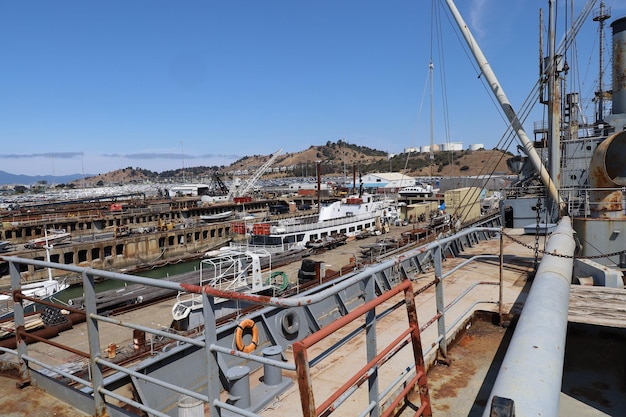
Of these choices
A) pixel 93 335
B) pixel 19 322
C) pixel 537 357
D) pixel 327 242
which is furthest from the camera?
pixel 327 242

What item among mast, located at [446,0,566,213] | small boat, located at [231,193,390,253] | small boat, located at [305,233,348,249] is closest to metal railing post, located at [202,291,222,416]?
mast, located at [446,0,566,213]

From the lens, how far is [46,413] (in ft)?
12.5

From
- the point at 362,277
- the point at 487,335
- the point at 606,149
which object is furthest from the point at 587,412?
the point at 606,149

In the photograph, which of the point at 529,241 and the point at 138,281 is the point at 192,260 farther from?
the point at 138,281

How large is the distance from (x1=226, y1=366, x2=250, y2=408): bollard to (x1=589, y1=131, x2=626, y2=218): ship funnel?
10.6m

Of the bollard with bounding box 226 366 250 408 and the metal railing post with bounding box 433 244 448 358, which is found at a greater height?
the metal railing post with bounding box 433 244 448 358

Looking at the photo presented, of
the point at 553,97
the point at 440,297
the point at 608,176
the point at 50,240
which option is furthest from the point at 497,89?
the point at 50,240

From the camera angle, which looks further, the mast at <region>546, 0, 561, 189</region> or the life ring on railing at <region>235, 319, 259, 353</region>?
the mast at <region>546, 0, 561, 189</region>

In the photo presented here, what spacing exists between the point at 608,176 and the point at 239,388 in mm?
11540

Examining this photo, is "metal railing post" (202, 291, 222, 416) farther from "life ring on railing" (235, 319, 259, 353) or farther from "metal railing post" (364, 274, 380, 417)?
"life ring on railing" (235, 319, 259, 353)

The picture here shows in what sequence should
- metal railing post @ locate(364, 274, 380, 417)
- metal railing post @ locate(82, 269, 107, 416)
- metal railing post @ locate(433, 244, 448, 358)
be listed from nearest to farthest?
metal railing post @ locate(364, 274, 380, 417) → metal railing post @ locate(82, 269, 107, 416) → metal railing post @ locate(433, 244, 448, 358)

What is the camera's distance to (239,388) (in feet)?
14.5

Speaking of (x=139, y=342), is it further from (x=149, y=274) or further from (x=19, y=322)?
(x=149, y=274)

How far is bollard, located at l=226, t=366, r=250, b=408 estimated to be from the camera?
4373 millimetres
